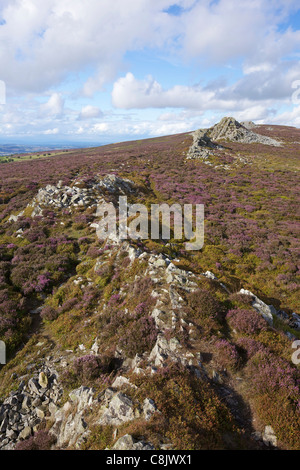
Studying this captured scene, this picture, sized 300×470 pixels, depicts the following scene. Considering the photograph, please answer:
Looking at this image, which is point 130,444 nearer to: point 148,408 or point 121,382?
point 148,408

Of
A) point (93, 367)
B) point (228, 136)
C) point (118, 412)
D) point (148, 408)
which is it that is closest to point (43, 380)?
point (93, 367)

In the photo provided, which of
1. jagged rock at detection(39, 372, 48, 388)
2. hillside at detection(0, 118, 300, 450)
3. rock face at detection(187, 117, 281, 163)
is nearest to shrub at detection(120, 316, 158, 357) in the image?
hillside at detection(0, 118, 300, 450)

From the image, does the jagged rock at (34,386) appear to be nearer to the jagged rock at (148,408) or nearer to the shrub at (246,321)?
the jagged rock at (148,408)

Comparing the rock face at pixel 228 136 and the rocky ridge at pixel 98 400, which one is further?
the rock face at pixel 228 136

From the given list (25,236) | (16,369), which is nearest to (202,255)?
(16,369)

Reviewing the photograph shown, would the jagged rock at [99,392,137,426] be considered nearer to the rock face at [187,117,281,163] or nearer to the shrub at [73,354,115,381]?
the shrub at [73,354,115,381]

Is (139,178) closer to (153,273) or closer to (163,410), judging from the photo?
(153,273)

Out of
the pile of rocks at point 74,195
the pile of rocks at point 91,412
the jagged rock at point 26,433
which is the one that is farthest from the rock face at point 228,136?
the jagged rock at point 26,433
